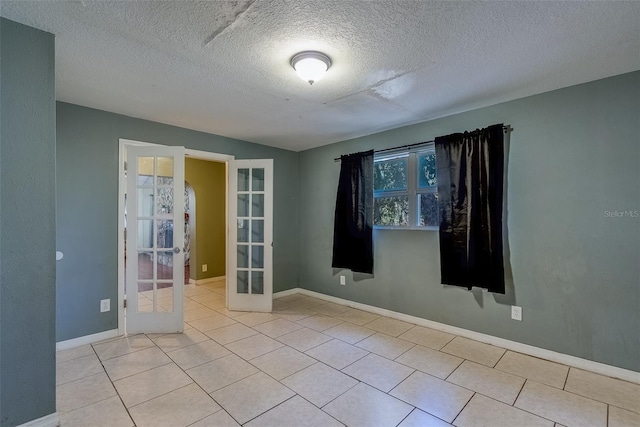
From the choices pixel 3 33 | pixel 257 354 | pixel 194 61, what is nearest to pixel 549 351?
pixel 257 354

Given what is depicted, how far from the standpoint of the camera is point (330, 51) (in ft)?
6.58

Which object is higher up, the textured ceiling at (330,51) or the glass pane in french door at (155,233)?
the textured ceiling at (330,51)

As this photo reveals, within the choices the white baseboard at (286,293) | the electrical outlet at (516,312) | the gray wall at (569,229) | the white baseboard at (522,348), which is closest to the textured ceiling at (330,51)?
the gray wall at (569,229)

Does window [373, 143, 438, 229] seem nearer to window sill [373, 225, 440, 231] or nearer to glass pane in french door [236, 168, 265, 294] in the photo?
window sill [373, 225, 440, 231]

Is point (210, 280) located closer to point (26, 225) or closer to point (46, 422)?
point (46, 422)

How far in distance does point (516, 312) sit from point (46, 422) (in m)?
3.73

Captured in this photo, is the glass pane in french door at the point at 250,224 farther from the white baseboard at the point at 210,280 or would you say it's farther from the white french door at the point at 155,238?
the white baseboard at the point at 210,280

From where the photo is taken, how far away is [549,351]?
261cm

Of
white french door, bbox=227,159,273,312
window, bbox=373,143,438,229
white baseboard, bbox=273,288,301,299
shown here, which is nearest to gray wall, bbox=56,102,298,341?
white french door, bbox=227,159,273,312

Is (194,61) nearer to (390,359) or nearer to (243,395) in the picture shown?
(243,395)

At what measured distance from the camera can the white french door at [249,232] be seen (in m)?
4.04

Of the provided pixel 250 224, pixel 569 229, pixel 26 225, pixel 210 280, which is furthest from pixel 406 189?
pixel 210 280

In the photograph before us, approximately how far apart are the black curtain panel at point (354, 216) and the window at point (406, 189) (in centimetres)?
12

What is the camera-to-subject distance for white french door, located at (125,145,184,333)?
324 centimetres
